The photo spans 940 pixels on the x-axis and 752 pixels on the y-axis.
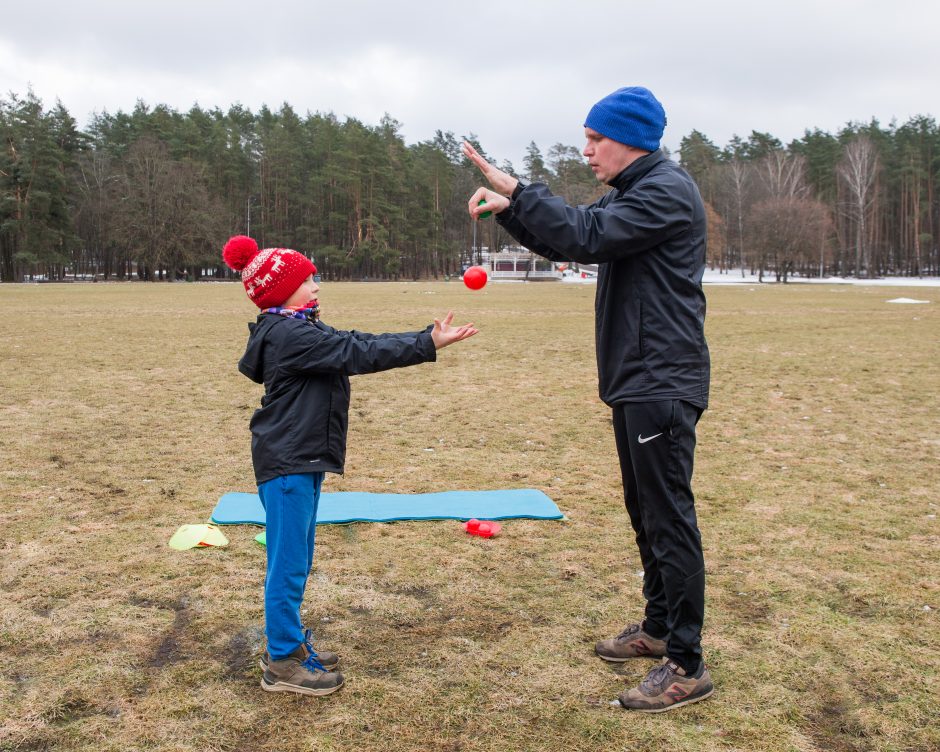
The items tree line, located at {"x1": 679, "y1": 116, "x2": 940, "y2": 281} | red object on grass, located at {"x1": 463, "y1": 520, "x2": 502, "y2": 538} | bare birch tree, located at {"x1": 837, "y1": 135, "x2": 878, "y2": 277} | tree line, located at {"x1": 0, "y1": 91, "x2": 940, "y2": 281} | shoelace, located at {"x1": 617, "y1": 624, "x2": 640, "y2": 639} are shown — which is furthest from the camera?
tree line, located at {"x1": 679, "y1": 116, "x2": 940, "y2": 281}

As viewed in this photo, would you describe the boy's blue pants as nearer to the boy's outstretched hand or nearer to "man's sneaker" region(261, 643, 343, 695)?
"man's sneaker" region(261, 643, 343, 695)

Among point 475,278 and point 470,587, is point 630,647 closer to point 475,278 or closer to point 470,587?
point 470,587

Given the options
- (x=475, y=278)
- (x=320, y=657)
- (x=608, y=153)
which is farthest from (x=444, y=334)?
(x=320, y=657)

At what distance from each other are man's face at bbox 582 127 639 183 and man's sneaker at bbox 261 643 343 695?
2284mm

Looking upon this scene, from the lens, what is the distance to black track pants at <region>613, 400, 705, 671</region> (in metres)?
2.92

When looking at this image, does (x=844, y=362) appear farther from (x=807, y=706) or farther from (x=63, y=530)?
(x=63, y=530)

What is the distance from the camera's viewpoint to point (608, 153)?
120 inches

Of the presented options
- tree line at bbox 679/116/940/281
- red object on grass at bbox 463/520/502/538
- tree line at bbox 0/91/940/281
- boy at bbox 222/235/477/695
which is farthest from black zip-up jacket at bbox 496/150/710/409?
tree line at bbox 679/116/940/281

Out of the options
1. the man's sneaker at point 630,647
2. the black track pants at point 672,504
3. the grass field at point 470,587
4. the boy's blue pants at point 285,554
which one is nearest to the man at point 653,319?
the black track pants at point 672,504

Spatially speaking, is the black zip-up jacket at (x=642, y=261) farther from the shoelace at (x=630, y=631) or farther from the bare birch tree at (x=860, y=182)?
the bare birch tree at (x=860, y=182)

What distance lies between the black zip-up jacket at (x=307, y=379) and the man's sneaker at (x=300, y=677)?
728mm

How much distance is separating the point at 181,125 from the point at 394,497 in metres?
82.1

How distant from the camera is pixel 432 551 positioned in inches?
181

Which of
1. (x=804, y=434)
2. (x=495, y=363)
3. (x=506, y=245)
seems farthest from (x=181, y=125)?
(x=804, y=434)
